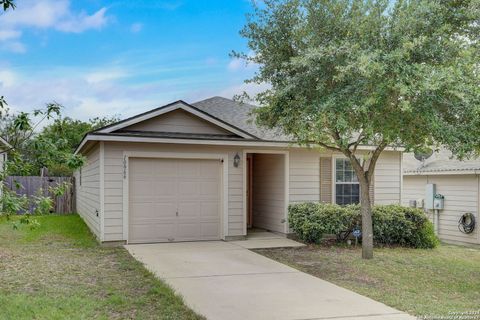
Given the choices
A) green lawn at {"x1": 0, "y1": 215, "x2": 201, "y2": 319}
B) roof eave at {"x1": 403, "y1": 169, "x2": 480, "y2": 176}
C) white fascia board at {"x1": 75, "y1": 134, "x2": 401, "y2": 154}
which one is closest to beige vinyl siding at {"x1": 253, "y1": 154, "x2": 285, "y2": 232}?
white fascia board at {"x1": 75, "y1": 134, "x2": 401, "y2": 154}

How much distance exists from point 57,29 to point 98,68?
276 centimetres

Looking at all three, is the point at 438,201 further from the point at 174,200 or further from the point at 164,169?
the point at 164,169

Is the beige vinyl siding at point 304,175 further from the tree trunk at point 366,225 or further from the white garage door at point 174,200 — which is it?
the tree trunk at point 366,225

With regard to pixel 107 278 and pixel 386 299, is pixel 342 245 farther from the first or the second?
pixel 107 278

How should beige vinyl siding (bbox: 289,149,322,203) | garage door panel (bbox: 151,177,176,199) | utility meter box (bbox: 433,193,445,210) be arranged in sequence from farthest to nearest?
utility meter box (bbox: 433,193,445,210)
beige vinyl siding (bbox: 289,149,322,203)
garage door panel (bbox: 151,177,176,199)

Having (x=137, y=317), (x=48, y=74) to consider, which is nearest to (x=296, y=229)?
(x=137, y=317)

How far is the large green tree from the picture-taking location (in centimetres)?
690

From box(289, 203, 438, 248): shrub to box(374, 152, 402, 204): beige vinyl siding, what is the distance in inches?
56.9

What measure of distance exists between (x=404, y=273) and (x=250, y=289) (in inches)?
128

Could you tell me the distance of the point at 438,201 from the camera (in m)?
16.0

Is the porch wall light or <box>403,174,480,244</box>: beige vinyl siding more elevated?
the porch wall light

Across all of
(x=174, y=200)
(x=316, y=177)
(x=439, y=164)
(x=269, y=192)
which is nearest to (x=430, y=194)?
(x=439, y=164)

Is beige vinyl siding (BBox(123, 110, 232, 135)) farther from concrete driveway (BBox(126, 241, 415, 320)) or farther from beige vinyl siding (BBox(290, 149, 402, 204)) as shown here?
concrete driveway (BBox(126, 241, 415, 320))

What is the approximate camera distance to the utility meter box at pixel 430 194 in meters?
16.2
